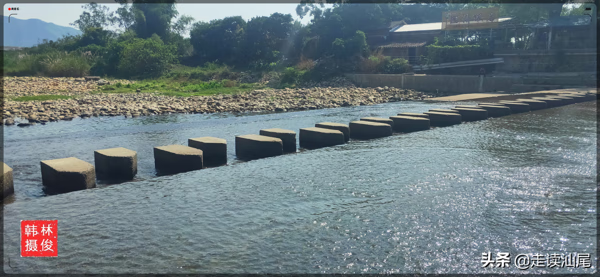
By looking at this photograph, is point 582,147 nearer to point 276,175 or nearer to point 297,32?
point 276,175

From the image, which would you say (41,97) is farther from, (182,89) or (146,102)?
(182,89)

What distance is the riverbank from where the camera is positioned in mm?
18031

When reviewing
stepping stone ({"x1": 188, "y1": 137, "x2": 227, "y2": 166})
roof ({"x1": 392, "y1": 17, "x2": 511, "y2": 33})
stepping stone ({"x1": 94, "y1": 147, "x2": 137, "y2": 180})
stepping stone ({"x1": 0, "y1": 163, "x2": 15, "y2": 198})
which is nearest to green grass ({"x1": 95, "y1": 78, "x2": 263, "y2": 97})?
roof ({"x1": 392, "y1": 17, "x2": 511, "y2": 33})

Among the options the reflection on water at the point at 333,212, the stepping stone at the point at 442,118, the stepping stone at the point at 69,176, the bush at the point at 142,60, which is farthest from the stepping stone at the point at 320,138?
the bush at the point at 142,60

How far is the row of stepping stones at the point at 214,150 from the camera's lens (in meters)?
6.29

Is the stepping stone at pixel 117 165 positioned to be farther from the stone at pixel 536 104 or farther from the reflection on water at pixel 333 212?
the stone at pixel 536 104

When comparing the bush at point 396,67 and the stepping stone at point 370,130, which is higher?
the bush at point 396,67

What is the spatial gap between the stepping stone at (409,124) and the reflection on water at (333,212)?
2.21 m

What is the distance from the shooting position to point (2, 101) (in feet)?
67.6

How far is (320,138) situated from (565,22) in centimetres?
2973

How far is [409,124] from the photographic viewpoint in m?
11.7

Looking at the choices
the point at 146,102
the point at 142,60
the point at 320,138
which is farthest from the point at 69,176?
the point at 142,60

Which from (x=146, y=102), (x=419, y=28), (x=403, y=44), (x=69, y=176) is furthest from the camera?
(x=419, y=28)

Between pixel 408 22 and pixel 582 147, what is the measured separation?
43.2 m
